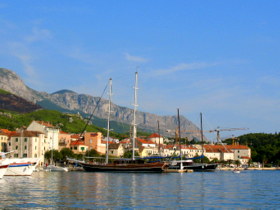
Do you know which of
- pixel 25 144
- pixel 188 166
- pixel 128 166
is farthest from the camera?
pixel 25 144

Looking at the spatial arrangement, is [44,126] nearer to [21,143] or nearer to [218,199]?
[21,143]

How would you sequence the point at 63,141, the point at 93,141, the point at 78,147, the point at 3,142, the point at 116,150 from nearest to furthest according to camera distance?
the point at 3,142
the point at 78,147
the point at 93,141
the point at 63,141
the point at 116,150

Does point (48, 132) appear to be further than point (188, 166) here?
Yes

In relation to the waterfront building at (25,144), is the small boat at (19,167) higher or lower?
lower

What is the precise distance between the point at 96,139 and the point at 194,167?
6171 cm

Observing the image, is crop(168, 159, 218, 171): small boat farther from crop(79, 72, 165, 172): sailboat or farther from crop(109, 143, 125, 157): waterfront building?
crop(109, 143, 125, 157): waterfront building

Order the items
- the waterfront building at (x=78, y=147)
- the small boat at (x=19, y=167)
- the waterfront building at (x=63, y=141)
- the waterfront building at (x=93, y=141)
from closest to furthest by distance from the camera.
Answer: the small boat at (x=19, y=167)
the waterfront building at (x=78, y=147)
the waterfront building at (x=63, y=141)
the waterfront building at (x=93, y=141)

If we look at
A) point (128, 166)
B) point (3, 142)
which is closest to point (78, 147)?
point (3, 142)

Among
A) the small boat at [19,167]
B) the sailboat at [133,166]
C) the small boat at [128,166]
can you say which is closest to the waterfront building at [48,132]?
the sailboat at [133,166]

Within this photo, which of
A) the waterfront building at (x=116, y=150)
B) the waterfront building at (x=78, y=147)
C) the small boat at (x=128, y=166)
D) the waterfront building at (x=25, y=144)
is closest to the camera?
the small boat at (x=128, y=166)

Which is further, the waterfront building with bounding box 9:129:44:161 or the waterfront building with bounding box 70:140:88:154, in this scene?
the waterfront building with bounding box 70:140:88:154

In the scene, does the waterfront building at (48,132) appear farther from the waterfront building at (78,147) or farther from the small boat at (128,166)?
the small boat at (128,166)

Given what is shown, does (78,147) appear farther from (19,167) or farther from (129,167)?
(19,167)

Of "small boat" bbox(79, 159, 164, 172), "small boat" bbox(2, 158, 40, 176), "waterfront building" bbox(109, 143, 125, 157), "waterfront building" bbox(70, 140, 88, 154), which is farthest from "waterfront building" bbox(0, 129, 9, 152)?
"small boat" bbox(2, 158, 40, 176)
